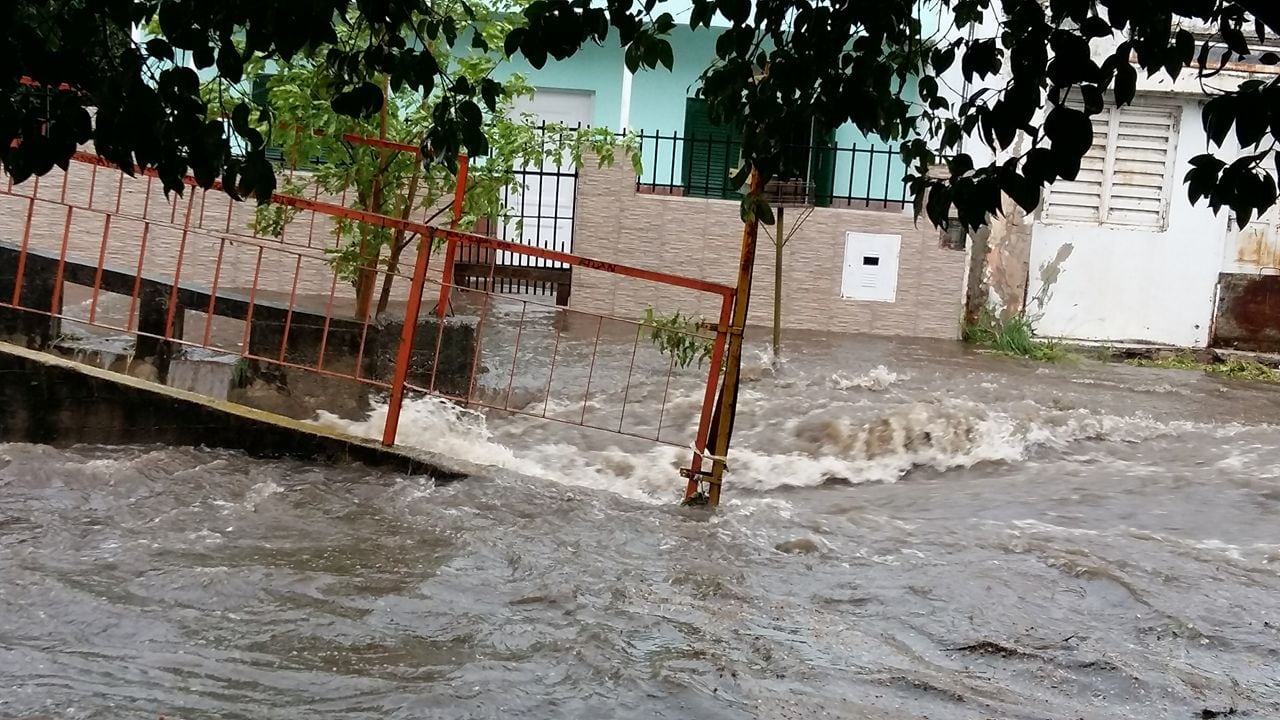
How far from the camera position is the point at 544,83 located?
635 inches

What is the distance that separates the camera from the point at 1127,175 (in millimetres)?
12844

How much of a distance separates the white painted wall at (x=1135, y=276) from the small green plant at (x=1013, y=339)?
0.30 meters

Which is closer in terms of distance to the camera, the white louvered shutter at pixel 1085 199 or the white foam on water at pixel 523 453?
the white foam on water at pixel 523 453

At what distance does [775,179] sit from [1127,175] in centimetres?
407

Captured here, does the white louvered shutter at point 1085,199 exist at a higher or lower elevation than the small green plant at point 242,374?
higher

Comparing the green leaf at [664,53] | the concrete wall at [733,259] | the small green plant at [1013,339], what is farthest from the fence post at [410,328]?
the small green plant at [1013,339]

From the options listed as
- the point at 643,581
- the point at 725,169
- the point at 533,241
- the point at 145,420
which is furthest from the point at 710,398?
the point at 533,241

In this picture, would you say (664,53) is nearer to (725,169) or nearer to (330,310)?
(330,310)

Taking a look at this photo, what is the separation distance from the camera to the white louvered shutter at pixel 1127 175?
504 inches

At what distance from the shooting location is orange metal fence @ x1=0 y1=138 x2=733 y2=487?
20.5ft

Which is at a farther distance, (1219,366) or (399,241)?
(1219,366)

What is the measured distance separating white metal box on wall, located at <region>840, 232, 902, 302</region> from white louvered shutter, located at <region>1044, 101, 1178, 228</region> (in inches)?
69.3

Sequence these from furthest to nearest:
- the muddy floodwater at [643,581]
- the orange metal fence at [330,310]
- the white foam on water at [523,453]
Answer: the white foam on water at [523,453] → the orange metal fence at [330,310] → the muddy floodwater at [643,581]

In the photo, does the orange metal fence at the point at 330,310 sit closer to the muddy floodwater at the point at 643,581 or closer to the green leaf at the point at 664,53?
the muddy floodwater at the point at 643,581
